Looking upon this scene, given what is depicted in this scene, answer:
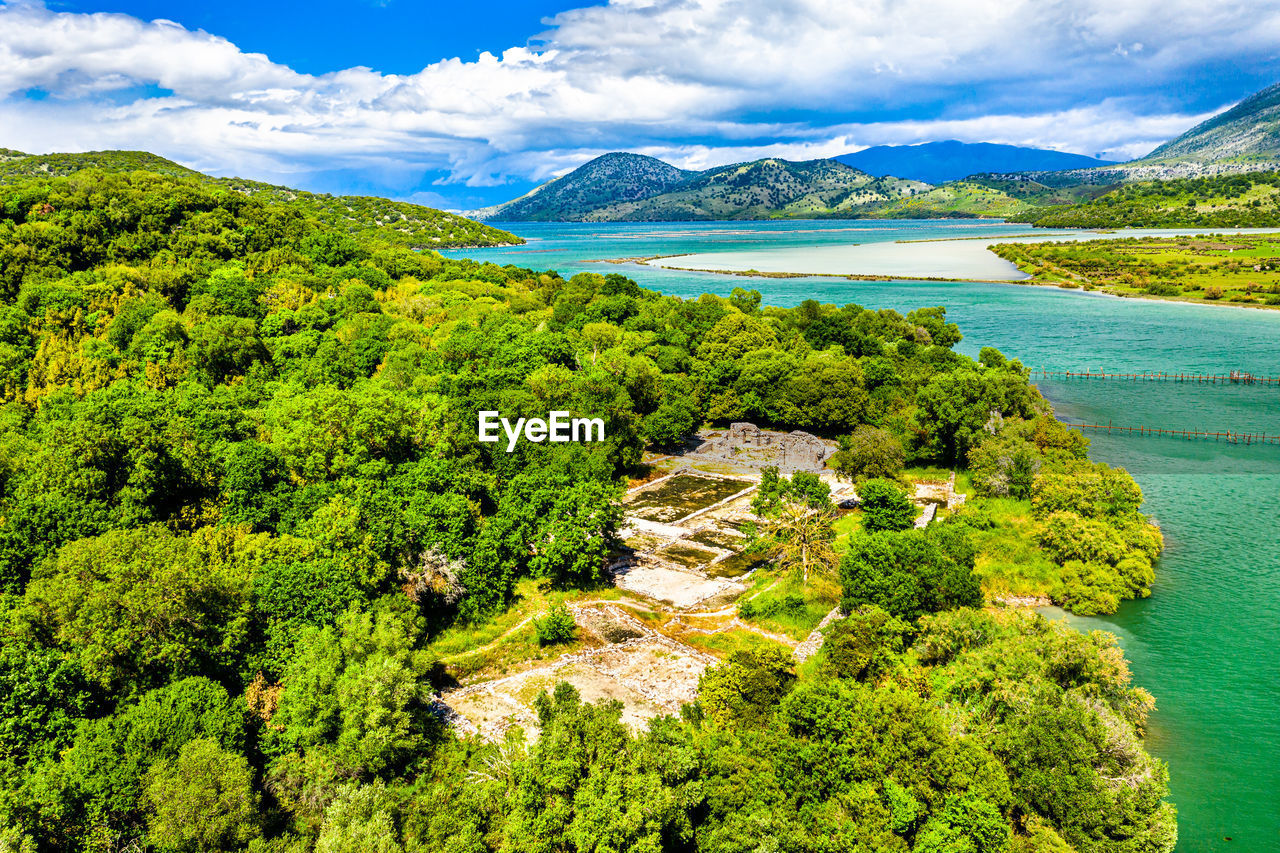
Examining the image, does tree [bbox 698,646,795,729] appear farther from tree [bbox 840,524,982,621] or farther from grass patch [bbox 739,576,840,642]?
tree [bbox 840,524,982,621]

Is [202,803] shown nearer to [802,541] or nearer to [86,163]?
[802,541]

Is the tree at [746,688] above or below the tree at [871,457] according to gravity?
below

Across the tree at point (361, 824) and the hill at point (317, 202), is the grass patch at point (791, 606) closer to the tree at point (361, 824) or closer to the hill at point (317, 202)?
the tree at point (361, 824)

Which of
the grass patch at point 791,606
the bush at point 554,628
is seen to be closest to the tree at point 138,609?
the bush at point 554,628

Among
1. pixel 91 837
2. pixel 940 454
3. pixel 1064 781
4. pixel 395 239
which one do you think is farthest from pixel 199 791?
pixel 395 239

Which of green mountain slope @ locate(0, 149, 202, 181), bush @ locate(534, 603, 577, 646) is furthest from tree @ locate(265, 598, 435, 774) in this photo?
green mountain slope @ locate(0, 149, 202, 181)

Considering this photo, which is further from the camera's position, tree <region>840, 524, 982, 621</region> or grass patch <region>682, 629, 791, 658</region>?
tree <region>840, 524, 982, 621</region>
